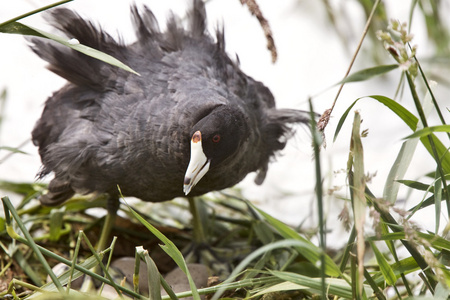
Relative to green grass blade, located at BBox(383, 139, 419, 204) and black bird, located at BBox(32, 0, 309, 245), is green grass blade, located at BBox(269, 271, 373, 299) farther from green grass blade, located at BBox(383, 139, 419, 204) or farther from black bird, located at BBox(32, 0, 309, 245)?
black bird, located at BBox(32, 0, 309, 245)

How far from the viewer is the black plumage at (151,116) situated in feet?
6.91

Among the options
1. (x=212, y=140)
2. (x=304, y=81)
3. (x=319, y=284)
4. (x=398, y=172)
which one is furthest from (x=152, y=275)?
(x=304, y=81)

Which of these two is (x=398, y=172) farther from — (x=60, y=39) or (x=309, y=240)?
(x=60, y=39)

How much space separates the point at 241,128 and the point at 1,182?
134 centimetres

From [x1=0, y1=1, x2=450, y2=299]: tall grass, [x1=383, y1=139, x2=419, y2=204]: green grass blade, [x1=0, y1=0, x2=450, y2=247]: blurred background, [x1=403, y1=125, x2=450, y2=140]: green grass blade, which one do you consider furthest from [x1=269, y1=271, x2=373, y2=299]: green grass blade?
[x1=0, y1=0, x2=450, y2=247]: blurred background

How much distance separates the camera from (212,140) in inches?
79.4

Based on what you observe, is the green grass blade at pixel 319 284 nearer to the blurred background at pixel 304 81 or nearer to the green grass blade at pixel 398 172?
the green grass blade at pixel 398 172

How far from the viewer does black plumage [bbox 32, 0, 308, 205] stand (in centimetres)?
211

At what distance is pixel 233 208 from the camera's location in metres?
3.00

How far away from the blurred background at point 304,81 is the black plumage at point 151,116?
168mm

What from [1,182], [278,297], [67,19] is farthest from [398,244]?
[1,182]

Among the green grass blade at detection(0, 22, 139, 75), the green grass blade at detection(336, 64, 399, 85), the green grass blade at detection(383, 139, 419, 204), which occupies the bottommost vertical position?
the green grass blade at detection(383, 139, 419, 204)

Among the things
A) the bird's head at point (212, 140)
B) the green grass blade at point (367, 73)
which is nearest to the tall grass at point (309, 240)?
the green grass blade at point (367, 73)

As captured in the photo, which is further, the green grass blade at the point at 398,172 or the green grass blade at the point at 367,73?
the green grass blade at the point at 398,172
